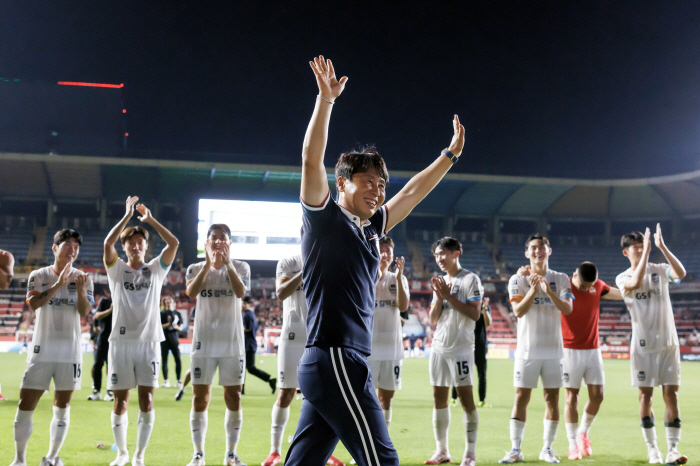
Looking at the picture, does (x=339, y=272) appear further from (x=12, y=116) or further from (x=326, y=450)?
(x=12, y=116)

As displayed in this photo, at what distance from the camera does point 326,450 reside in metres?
2.57

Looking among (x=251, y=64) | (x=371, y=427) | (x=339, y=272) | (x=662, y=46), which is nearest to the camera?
(x=371, y=427)

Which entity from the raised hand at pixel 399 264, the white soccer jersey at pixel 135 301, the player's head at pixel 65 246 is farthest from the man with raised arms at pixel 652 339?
the player's head at pixel 65 246

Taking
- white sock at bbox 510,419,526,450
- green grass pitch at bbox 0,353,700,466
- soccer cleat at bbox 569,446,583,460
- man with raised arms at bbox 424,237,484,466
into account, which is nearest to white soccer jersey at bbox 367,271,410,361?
man with raised arms at bbox 424,237,484,466

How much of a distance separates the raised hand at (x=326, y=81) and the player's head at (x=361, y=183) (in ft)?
1.13

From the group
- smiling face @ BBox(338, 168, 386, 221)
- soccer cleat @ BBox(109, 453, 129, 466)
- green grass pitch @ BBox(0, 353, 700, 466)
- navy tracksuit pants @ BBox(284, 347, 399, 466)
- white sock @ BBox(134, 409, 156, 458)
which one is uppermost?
smiling face @ BBox(338, 168, 386, 221)

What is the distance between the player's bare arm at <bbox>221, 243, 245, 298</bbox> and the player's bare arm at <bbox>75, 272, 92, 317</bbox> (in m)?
1.50

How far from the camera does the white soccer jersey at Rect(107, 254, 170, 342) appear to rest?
6426mm

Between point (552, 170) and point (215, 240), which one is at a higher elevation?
point (552, 170)

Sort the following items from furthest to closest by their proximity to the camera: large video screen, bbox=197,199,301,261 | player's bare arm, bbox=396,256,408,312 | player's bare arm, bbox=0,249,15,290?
large video screen, bbox=197,199,301,261, player's bare arm, bbox=396,256,408,312, player's bare arm, bbox=0,249,15,290

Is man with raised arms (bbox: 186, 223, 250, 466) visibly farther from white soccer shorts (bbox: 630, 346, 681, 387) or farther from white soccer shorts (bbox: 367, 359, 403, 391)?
white soccer shorts (bbox: 630, 346, 681, 387)

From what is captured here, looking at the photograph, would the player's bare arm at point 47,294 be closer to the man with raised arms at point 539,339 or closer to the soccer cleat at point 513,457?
the man with raised arms at point 539,339

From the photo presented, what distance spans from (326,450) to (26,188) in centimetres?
4235

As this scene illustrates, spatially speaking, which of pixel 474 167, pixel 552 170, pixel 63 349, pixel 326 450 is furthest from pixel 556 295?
pixel 552 170
